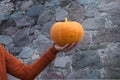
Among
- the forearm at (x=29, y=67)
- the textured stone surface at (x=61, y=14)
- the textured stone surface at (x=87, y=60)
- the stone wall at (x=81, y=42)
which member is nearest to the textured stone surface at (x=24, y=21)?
the stone wall at (x=81, y=42)

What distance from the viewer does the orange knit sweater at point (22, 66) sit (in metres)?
1.62

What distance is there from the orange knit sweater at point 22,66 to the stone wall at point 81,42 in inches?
46.8

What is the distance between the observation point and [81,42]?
2.99 metres

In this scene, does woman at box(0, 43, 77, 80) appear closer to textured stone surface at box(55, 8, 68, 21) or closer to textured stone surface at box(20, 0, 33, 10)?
textured stone surface at box(55, 8, 68, 21)

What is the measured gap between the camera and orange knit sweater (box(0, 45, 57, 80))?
162 centimetres

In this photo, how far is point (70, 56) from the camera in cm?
296

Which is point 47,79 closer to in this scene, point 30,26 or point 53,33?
point 30,26

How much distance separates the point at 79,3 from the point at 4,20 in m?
0.86

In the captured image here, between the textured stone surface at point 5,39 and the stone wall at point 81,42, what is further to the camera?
the textured stone surface at point 5,39

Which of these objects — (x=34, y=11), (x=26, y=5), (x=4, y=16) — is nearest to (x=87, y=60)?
(x=34, y=11)

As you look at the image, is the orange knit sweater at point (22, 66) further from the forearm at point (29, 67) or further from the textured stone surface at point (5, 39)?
the textured stone surface at point (5, 39)

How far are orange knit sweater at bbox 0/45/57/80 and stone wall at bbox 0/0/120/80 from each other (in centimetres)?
119

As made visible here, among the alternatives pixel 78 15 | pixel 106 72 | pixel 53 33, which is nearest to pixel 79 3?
pixel 78 15

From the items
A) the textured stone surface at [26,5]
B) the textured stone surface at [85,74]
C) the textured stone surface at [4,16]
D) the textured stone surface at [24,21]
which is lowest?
the textured stone surface at [85,74]
